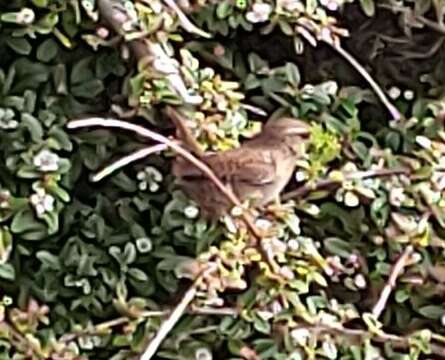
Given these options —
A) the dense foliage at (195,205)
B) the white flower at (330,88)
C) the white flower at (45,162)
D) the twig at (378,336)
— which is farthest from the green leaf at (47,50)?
the twig at (378,336)

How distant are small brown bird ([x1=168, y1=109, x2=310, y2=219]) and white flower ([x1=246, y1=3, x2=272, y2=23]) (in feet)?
0.44

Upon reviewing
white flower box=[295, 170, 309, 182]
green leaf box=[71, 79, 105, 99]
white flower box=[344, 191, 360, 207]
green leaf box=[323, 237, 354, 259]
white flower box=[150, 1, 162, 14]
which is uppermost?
white flower box=[150, 1, 162, 14]

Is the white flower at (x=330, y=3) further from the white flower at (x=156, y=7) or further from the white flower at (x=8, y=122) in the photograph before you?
the white flower at (x=8, y=122)

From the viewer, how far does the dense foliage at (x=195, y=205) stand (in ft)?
4.43

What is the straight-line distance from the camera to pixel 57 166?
4.41ft

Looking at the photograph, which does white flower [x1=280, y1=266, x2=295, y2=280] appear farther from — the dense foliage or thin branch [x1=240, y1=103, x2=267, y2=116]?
thin branch [x1=240, y1=103, x2=267, y2=116]

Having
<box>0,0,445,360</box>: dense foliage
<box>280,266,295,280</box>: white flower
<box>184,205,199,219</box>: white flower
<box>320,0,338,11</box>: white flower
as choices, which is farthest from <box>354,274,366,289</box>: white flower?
<box>320,0,338,11</box>: white flower

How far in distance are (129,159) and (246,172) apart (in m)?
0.14

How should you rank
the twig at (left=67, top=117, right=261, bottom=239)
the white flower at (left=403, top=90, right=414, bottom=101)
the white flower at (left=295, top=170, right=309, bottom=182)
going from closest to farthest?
the twig at (left=67, top=117, right=261, bottom=239)
the white flower at (left=295, top=170, right=309, bottom=182)
the white flower at (left=403, top=90, right=414, bottom=101)

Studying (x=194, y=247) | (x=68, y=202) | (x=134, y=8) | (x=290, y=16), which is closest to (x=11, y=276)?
(x=68, y=202)

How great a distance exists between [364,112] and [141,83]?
13.1 inches

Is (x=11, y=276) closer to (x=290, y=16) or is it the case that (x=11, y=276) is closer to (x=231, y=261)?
(x=231, y=261)

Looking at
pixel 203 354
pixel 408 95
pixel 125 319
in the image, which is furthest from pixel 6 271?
pixel 408 95

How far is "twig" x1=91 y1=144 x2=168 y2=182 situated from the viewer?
131 cm
